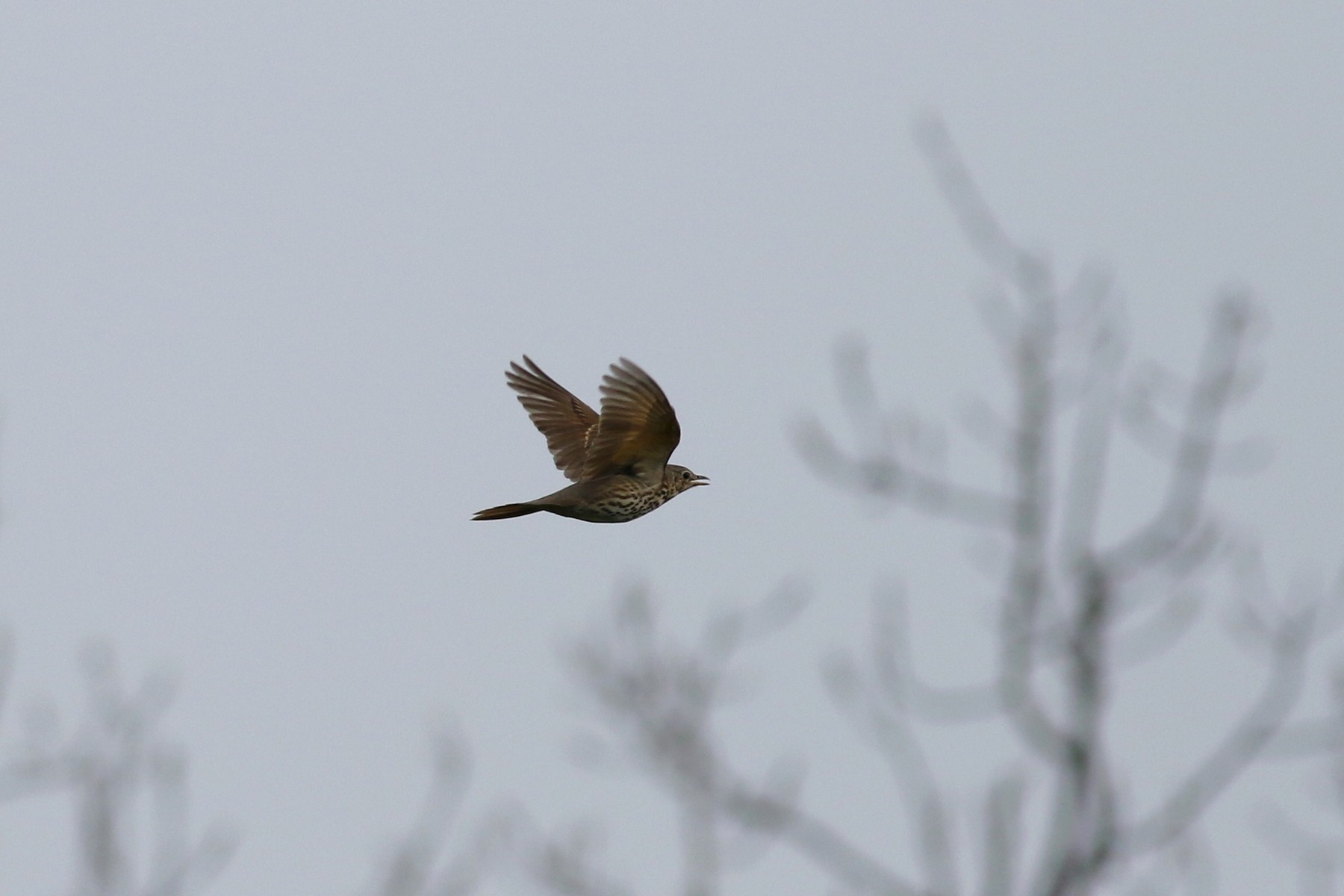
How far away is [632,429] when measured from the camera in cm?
1216

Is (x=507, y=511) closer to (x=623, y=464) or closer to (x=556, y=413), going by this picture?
(x=623, y=464)

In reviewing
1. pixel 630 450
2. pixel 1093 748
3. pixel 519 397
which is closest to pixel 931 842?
pixel 1093 748

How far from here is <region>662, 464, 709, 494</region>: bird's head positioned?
43.1 feet

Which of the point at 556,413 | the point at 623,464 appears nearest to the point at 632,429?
the point at 623,464

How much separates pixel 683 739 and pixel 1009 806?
118 cm

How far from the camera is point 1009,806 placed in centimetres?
367

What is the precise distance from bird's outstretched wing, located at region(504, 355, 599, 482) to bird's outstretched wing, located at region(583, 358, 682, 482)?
1059mm

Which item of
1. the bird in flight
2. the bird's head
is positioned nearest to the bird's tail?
the bird in flight

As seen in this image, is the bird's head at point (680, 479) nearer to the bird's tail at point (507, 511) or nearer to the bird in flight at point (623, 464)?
the bird in flight at point (623, 464)

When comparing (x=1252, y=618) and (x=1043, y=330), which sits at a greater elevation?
(x=1043, y=330)

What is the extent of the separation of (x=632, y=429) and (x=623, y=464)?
0.44 m

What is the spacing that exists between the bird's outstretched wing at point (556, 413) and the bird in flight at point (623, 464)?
0.14ft

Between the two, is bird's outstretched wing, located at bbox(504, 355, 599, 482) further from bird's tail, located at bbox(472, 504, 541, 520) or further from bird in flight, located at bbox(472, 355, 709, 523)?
bird's tail, located at bbox(472, 504, 541, 520)

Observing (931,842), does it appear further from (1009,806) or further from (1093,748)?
(1093,748)
